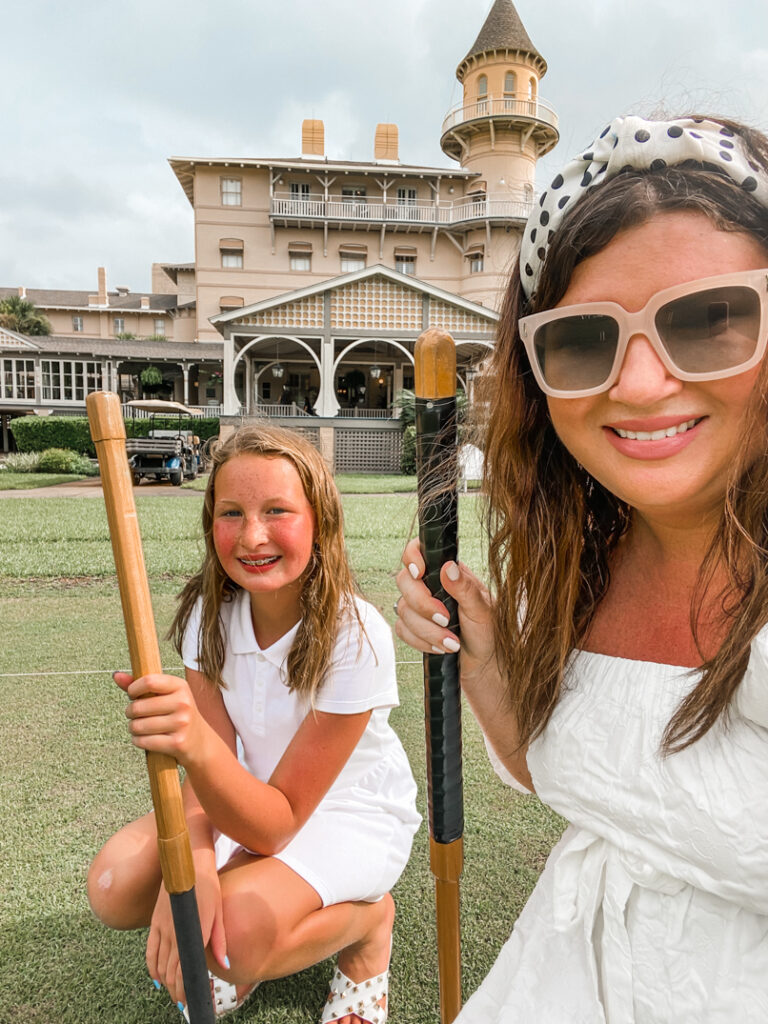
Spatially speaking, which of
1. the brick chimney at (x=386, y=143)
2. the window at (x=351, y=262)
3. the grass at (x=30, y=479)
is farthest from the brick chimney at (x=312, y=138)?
the grass at (x=30, y=479)

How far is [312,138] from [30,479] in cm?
2953

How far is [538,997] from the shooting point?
1031mm

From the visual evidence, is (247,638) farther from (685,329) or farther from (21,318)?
(21,318)

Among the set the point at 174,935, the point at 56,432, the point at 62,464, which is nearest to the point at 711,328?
the point at 174,935

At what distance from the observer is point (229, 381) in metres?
24.6

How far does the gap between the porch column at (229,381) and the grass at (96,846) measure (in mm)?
19850

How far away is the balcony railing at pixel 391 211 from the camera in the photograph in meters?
34.3

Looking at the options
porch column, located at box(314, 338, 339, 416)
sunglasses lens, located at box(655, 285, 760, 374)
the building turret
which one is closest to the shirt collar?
sunglasses lens, located at box(655, 285, 760, 374)

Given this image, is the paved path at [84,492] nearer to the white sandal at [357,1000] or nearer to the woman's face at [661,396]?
the white sandal at [357,1000]

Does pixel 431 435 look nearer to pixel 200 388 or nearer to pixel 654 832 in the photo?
pixel 654 832

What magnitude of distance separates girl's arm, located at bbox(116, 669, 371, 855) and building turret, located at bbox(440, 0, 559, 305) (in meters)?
34.3

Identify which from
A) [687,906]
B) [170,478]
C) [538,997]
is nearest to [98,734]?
[538,997]

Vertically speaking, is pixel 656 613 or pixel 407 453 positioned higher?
pixel 407 453

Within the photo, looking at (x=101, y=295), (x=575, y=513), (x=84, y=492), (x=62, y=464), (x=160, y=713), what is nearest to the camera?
(x=160, y=713)
